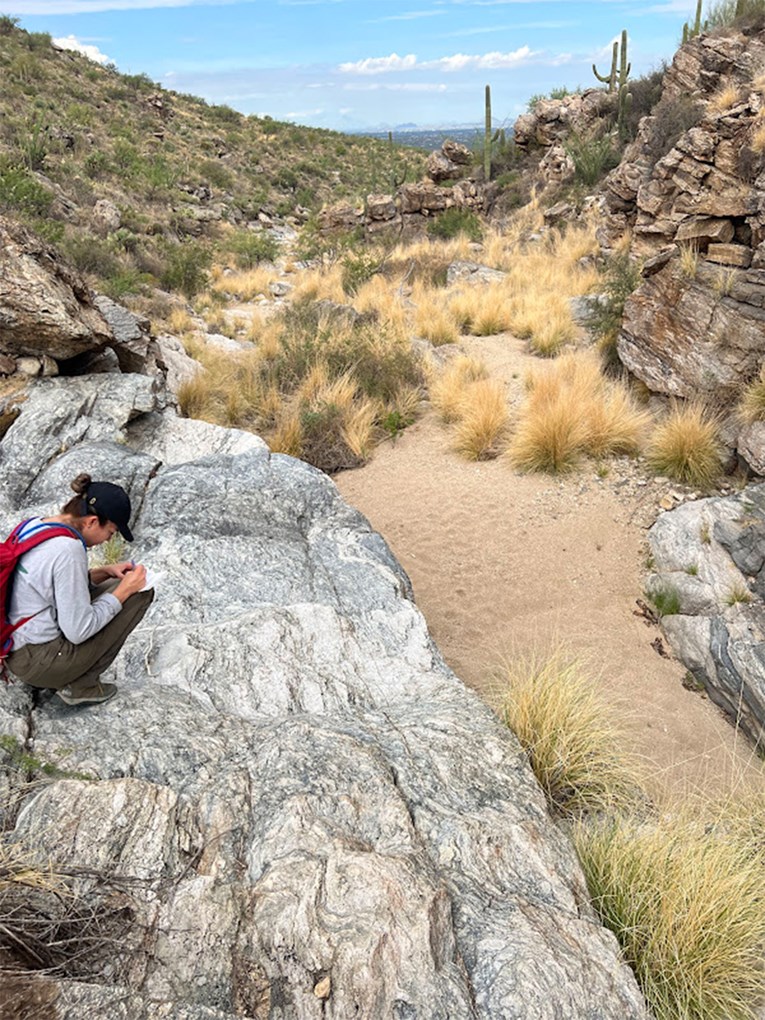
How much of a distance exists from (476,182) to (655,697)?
22.7m

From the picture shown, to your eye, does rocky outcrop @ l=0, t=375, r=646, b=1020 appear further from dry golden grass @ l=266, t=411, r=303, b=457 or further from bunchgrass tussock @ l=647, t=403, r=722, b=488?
bunchgrass tussock @ l=647, t=403, r=722, b=488

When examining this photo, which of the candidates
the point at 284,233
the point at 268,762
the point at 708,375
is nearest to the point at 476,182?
the point at 284,233

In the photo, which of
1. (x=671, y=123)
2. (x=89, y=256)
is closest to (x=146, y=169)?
(x=89, y=256)

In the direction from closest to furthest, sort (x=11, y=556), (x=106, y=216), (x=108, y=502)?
(x=11, y=556) → (x=108, y=502) → (x=106, y=216)

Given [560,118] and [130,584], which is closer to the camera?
[130,584]

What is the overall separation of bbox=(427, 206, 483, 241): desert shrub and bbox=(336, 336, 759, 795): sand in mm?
13321

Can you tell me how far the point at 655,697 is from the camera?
4668 mm

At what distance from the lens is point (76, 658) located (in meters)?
2.75

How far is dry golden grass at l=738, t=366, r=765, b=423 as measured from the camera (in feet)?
20.7

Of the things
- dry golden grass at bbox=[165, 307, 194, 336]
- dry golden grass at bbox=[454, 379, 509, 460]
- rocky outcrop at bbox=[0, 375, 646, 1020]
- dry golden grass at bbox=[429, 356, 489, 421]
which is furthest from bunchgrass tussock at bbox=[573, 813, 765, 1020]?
dry golden grass at bbox=[165, 307, 194, 336]

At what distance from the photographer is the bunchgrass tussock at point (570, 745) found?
3.38 metres

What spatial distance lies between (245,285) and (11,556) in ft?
49.2

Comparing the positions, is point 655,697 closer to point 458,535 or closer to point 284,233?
point 458,535

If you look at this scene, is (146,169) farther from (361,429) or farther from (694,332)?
(694,332)
